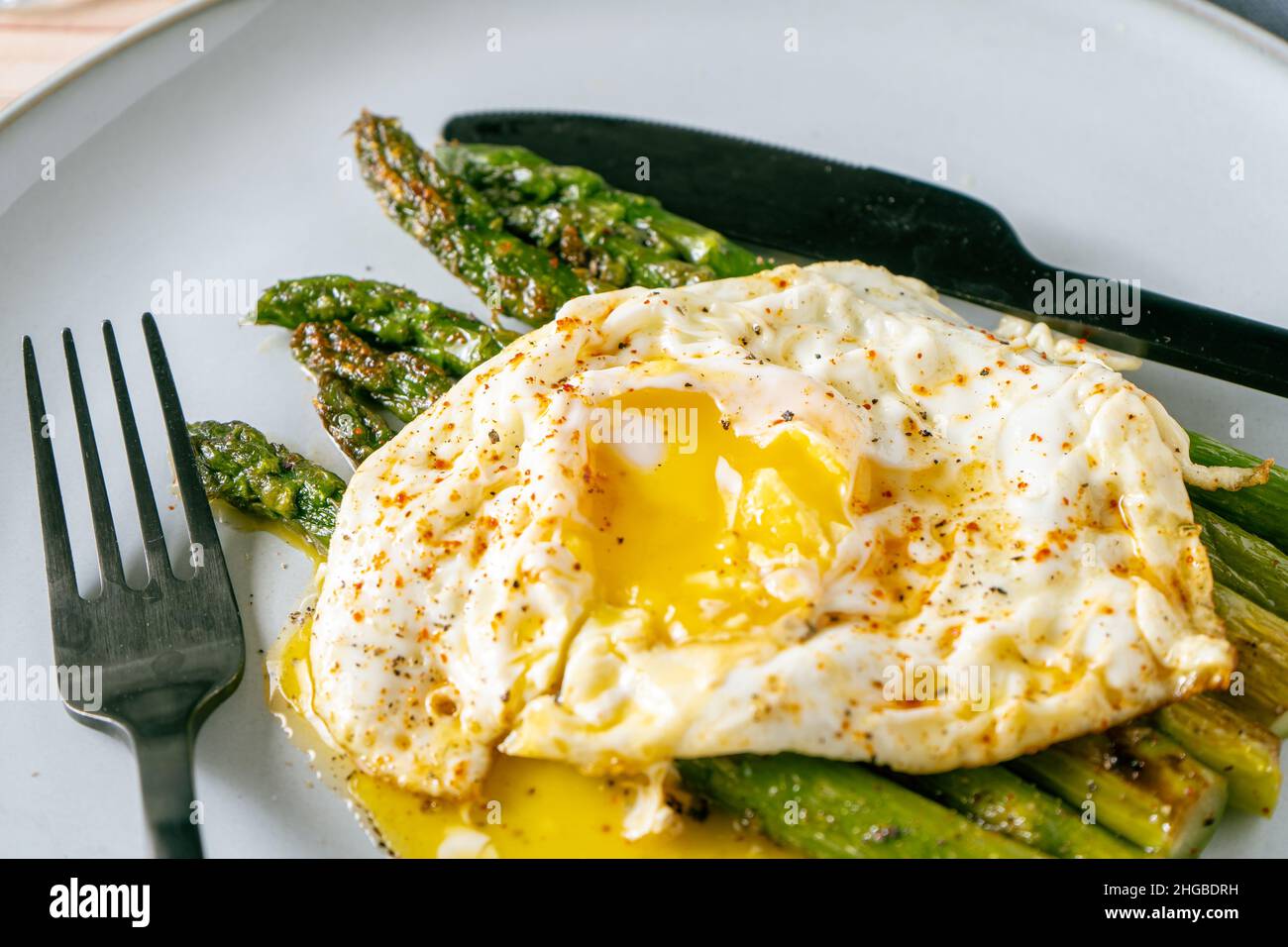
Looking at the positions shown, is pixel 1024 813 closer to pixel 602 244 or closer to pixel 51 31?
pixel 602 244

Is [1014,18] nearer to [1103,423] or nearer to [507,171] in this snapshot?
[507,171]

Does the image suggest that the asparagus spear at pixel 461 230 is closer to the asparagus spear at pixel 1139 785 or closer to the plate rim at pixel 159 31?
the plate rim at pixel 159 31

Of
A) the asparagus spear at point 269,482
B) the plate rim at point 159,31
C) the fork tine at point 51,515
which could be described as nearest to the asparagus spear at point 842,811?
the asparagus spear at point 269,482

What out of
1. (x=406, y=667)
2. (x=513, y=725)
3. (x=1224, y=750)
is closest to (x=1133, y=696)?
(x=1224, y=750)

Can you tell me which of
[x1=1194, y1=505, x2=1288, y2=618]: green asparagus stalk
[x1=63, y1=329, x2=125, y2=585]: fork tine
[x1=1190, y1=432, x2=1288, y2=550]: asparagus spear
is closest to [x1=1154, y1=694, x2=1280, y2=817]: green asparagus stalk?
[x1=1194, y1=505, x2=1288, y2=618]: green asparagus stalk

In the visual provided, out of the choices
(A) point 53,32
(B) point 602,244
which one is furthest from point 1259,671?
(A) point 53,32

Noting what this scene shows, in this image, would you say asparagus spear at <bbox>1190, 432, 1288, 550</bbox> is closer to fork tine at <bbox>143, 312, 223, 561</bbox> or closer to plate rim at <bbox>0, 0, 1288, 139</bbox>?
plate rim at <bbox>0, 0, 1288, 139</bbox>
